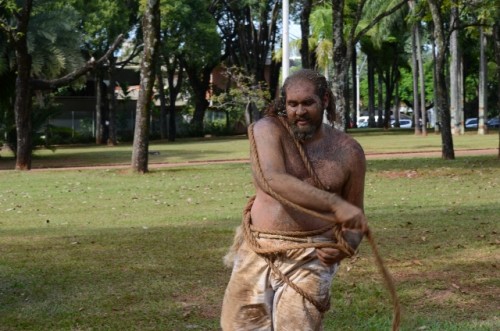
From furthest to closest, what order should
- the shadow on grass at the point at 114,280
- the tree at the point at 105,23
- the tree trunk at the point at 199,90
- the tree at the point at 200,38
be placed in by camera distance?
the tree trunk at the point at 199,90 < the tree at the point at 200,38 < the tree at the point at 105,23 < the shadow on grass at the point at 114,280

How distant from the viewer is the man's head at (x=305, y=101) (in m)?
4.11

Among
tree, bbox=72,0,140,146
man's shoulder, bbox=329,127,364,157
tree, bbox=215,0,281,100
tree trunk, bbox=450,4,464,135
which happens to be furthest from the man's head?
tree, bbox=215,0,281,100

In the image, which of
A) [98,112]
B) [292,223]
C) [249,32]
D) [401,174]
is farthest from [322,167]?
[249,32]

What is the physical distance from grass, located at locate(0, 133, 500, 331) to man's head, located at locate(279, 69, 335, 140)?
3042mm

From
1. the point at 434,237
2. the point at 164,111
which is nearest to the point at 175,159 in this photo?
the point at 434,237

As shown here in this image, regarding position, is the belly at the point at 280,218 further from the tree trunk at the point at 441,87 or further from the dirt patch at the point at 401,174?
the tree trunk at the point at 441,87

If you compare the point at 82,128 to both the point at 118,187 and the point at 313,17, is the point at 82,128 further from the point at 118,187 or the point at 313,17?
the point at 118,187

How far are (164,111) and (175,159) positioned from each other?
86.1 feet

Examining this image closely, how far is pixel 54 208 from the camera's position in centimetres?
1516

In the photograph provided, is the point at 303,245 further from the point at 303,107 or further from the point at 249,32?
the point at 249,32

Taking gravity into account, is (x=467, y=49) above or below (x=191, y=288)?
above

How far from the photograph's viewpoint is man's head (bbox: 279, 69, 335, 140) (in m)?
4.11

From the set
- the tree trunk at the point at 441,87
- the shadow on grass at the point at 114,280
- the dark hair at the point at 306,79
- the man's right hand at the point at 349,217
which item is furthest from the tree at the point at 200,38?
the man's right hand at the point at 349,217

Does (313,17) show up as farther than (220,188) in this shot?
Yes
